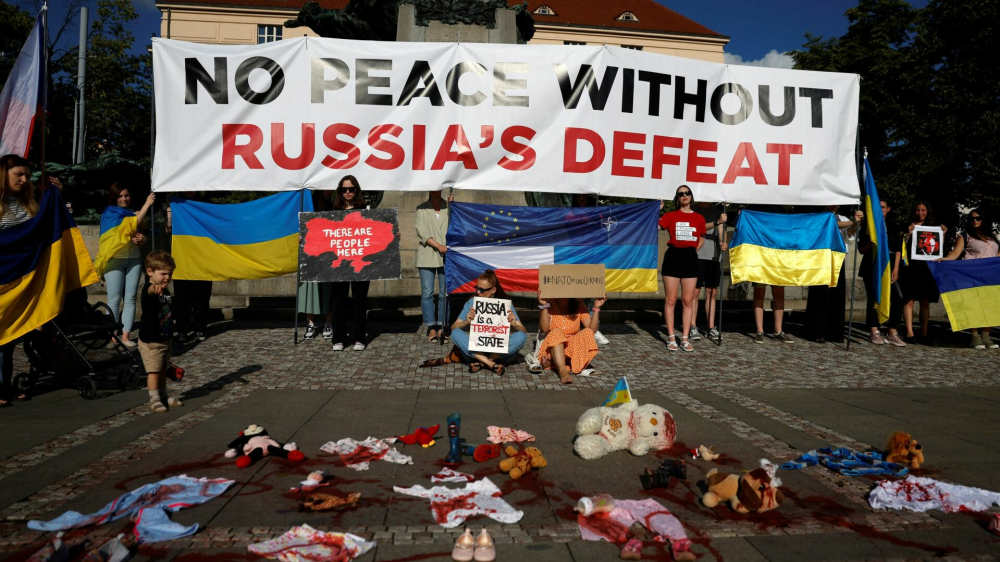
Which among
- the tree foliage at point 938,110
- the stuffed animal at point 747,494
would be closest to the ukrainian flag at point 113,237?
the stuffed animal at point 747,494

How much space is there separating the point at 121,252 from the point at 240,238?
1328mm

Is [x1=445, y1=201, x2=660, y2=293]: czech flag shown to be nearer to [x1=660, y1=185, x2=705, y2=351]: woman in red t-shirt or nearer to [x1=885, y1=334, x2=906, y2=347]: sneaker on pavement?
[x1=660, y1=185, x2=705, y2=351]: woman in red t-shirt

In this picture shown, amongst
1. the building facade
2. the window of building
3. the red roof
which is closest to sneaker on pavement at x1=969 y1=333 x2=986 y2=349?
the building facade

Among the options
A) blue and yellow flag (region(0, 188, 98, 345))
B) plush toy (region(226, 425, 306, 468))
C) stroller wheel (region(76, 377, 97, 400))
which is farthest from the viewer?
stroller wheel (region(76, 377, 97, 400))

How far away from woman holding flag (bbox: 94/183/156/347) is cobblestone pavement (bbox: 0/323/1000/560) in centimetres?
84

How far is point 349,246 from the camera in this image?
8.30 meters

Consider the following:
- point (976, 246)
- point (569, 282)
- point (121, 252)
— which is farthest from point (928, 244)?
point (121, 252)

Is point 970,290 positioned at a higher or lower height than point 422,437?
higher

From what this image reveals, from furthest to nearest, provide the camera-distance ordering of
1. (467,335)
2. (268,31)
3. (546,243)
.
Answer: (268,31) → (546,243) → (467,335)

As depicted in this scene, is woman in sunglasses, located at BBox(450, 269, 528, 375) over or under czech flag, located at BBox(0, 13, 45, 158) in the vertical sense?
under

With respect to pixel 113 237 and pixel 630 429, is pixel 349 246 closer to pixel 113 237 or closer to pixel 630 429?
pixel 113 237

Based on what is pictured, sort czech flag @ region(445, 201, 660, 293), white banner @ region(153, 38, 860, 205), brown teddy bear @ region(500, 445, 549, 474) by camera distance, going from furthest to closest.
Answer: czech flag @ region(445, 201, 660, 293) → white banner @ region(153, 38, 860, 205) → brown teddy bear @ region(500, 445, 549, 474)

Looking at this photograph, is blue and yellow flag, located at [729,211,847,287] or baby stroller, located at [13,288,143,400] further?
blue and yellow flag, located at [729,211,847,287]

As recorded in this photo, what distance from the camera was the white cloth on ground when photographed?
3.51 meters
